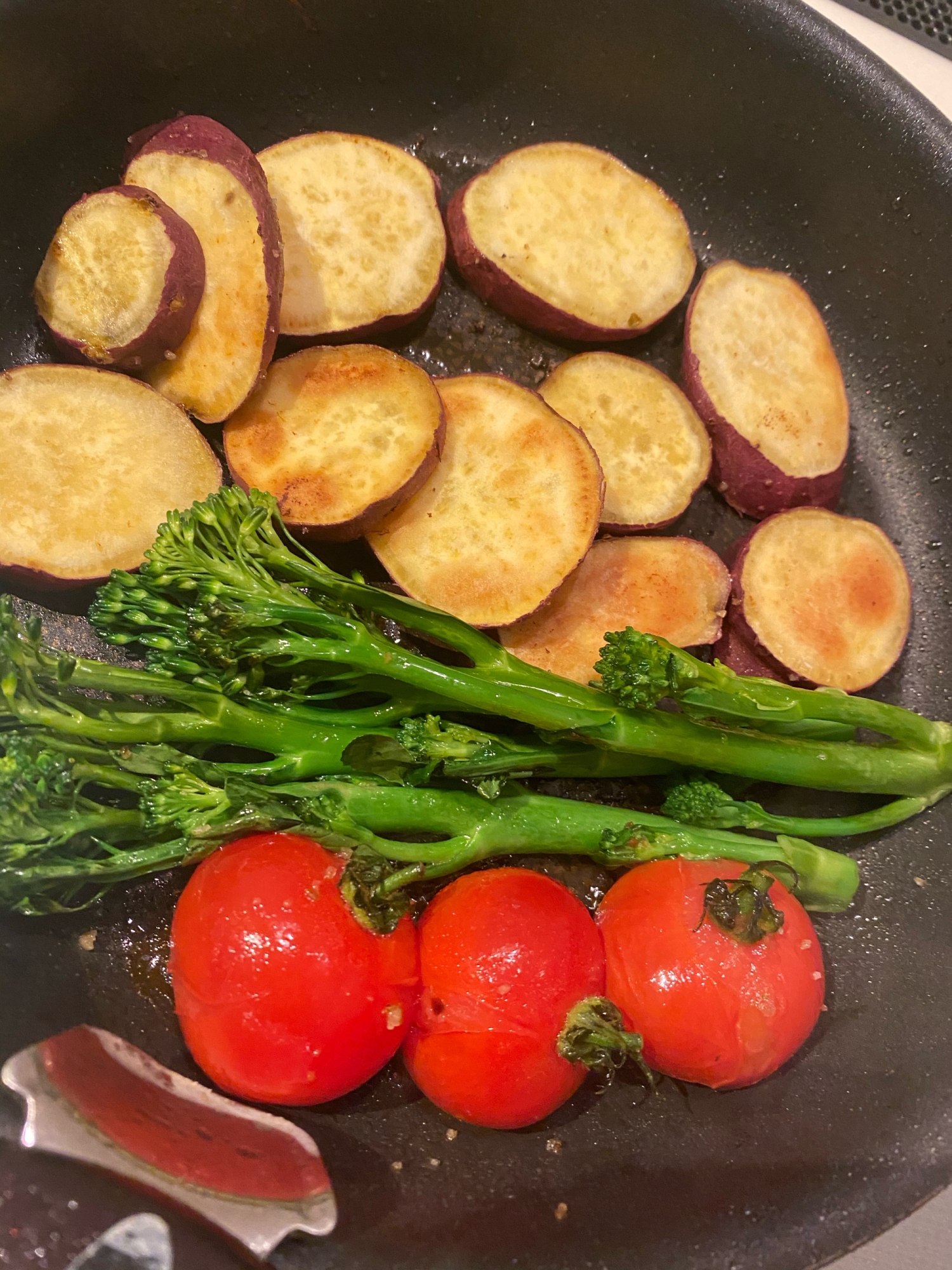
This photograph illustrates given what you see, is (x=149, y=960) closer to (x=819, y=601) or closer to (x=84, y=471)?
(x=84, y=471)

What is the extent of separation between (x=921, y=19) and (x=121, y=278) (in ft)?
9.34

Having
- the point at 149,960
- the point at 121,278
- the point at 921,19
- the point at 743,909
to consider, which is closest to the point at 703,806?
the point at 743,909

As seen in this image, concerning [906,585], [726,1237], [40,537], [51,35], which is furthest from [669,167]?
[726,1237]

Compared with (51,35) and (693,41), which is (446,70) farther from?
(51,35)

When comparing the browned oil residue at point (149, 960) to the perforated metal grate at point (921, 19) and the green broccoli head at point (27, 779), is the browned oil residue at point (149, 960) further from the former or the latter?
the perforated metal grate at point (921, 19)

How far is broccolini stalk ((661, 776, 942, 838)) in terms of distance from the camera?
6.35 feet

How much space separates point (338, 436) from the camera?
2.00 metres

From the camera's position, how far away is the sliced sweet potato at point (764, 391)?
7.45 feet

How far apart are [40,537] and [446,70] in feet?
5.78

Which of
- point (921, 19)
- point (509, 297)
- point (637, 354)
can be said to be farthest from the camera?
point (921, 19)

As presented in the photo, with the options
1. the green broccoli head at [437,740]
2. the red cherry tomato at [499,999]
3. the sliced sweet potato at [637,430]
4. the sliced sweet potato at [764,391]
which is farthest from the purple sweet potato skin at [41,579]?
the sliced sweet potato at [764,391]

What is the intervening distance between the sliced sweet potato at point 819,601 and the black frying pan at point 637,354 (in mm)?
207

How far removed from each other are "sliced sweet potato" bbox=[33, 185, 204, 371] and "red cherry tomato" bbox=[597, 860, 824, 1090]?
1742mm

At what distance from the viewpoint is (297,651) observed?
5.54 feet
